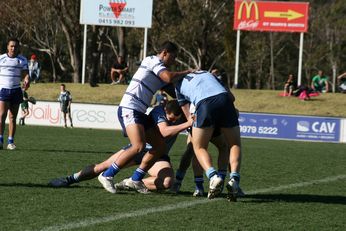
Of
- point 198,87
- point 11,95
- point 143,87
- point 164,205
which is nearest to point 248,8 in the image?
point 11,95

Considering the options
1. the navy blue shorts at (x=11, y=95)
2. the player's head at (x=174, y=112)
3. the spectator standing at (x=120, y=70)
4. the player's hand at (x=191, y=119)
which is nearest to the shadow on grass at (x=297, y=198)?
the player's hand at (x=191, y=119)

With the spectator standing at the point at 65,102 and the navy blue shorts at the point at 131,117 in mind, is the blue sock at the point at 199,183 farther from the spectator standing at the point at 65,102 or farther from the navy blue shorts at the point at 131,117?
the spectator standing at the point at 65,102

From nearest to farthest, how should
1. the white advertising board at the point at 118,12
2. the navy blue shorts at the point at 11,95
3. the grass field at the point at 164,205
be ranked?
1. the grass field at the point at 164,205
2. the navy blue shorts at the point at 11,95
3. the white advertising board at the point at 118,12

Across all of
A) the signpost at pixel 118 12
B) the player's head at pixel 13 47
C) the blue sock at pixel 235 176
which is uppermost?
the signpost at pixel 118 12

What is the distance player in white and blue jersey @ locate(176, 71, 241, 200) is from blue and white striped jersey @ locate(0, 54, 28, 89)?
586 cm

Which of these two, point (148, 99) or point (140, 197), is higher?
point (148, 99)

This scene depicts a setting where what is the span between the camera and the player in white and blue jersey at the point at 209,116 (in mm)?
8211

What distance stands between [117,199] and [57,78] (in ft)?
187

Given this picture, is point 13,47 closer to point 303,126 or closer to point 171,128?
point 171,128

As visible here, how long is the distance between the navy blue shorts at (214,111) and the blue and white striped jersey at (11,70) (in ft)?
20.2

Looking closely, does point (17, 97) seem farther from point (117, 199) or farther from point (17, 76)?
point (117, 199)

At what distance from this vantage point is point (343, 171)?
13297mm

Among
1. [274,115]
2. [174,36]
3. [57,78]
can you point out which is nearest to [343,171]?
[274,115]

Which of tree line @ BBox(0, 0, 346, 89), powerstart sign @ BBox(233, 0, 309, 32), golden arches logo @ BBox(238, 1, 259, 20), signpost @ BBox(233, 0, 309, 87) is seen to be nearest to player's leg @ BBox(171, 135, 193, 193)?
signpost @ BBox(233, 0, 309, 87)
